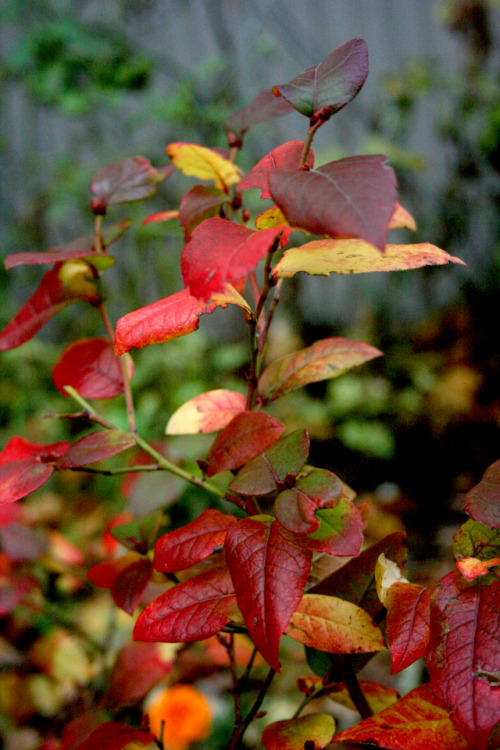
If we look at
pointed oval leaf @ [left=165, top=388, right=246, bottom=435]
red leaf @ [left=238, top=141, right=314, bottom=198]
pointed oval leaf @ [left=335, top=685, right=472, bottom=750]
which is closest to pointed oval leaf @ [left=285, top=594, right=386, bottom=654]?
pointed oval leaf @ [left=335, top=685, right=472, bottom=750]

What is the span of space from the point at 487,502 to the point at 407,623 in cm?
8

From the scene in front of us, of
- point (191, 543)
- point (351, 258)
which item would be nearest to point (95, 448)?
point (191, 543)

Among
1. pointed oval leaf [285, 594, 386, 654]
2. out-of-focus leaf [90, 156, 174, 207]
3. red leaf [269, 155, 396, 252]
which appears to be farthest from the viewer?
out-of-focus leaf [90, 156, 174, 207]

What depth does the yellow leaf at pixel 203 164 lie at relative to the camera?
382 mm

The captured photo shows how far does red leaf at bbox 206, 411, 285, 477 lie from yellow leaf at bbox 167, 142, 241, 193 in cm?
19

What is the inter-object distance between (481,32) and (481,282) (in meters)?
1.15

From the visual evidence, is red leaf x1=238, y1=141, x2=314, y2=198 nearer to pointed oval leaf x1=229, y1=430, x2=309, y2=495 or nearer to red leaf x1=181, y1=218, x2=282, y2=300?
red leaf x1=181, y1=218, x2=282, y2=300

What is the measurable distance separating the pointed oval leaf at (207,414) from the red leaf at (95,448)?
0.15ft

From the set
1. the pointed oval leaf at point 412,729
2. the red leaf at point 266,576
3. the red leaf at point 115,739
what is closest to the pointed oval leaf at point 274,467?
the red leaf at point 266,576

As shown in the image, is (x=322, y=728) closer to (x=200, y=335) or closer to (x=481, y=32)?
(x=200, y=335)

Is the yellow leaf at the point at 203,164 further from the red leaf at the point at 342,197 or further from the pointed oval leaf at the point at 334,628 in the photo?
the pointed oval leaf at the point at 334,628

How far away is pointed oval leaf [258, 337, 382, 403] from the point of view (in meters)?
0.36

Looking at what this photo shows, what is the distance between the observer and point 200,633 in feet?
0.94

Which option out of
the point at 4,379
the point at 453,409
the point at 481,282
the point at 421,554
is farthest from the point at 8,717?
the point at 481,282
